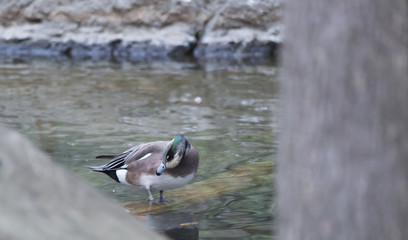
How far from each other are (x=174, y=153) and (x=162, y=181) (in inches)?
9.9

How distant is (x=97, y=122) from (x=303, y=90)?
5734 millimetres

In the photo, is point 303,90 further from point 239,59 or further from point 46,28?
point 46,28

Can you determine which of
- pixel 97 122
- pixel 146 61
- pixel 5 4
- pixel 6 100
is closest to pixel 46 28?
pixel 5 4

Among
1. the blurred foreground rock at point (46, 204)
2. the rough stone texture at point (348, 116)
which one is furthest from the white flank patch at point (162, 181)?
the rough stone texture at point (348, 116)

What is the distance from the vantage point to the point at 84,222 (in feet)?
7.72

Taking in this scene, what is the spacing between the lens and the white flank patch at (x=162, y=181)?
4.90m

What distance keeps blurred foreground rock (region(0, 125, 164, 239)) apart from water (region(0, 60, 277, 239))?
1.99 meters

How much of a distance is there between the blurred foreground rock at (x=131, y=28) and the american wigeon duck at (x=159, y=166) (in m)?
8.26

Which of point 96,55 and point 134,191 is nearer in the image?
point 134,191

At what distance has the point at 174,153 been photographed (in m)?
4.83

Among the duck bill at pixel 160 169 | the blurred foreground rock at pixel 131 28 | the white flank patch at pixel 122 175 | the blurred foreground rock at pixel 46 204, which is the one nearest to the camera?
the blurred foreground rock at pixel 46 204

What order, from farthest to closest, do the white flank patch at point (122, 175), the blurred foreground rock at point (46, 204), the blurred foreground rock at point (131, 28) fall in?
1. the blurred foreground rock at point (131, 28)
2. the white flank patch at point (122, 175)
3. the blurred foreground rock at point (46, 204)

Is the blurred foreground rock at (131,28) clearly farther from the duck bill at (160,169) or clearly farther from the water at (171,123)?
the duck bill at (160,169)

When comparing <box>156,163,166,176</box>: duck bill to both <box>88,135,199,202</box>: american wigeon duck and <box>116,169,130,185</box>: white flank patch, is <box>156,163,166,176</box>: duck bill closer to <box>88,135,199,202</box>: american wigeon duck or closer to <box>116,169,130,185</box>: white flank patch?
<box>88,135,199,202</box>: american wigeon duck
